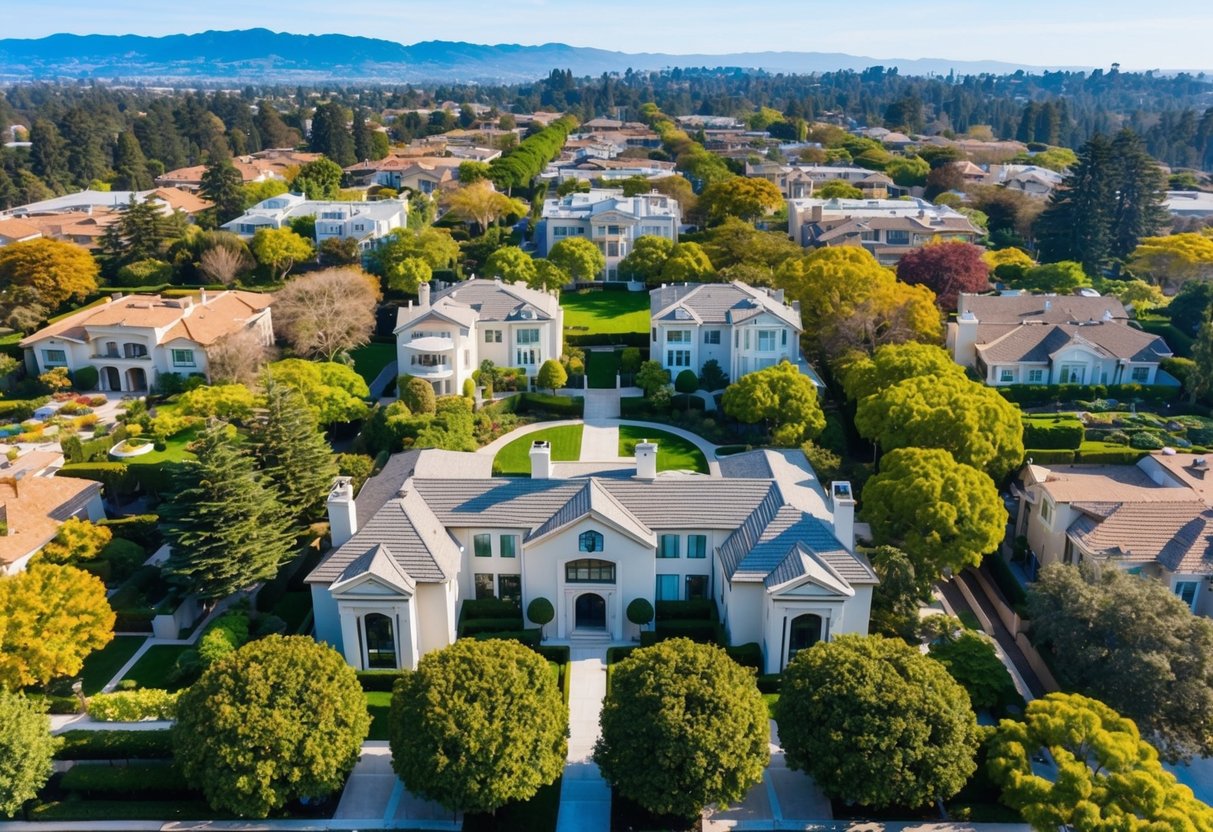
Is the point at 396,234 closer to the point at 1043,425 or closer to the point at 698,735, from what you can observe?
the point at 1043,425

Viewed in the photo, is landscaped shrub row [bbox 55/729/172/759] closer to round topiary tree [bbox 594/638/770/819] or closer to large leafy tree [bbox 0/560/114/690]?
large leafy tree [bbox 0/560/114/690]

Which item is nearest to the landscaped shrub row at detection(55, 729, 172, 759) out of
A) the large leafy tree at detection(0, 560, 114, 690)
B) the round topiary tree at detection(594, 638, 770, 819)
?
the large leafy tree at detection(0, 560, 114, 690)

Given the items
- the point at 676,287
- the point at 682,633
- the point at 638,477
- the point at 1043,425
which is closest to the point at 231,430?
the point at 638,477

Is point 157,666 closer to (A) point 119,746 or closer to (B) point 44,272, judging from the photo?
(A) point 119,746

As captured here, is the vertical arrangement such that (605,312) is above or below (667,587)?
above

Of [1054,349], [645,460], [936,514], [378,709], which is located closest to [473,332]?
[645,460]

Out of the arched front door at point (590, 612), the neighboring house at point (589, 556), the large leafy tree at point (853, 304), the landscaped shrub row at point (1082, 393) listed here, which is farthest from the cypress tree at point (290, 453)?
the landscaped shrub row at point (1082, 393)

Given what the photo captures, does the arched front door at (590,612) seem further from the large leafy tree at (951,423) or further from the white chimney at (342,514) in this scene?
the large leafy tree at (951,423)

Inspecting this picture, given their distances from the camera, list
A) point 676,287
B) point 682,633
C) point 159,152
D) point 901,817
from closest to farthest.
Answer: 1. point 901,817
2. point 682,633
3. point 676,287
4. point 159,152
